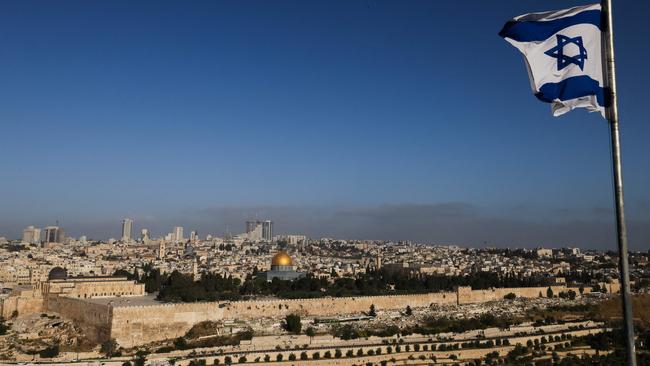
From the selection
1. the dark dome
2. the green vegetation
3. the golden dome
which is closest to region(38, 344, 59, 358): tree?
the green vegetation

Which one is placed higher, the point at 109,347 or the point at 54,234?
the point at 54,234

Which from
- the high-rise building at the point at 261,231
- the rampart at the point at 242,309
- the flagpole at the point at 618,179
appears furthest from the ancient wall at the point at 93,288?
the high-rise building at the point at 261,231

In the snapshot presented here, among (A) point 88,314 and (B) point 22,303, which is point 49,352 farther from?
(B) point 22,303

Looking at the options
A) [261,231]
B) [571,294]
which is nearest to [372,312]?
[571,294]

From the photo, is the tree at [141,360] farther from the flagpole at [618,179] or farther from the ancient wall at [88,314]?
the flagpole at [618,179]

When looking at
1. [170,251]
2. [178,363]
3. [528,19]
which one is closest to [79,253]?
[170,251]
